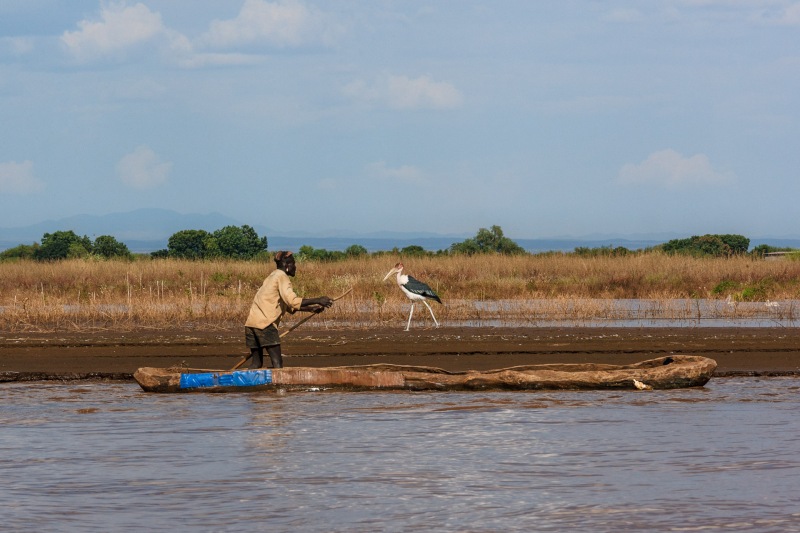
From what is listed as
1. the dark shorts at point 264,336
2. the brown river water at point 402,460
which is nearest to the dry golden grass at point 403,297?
the dark shorts at point 264,336

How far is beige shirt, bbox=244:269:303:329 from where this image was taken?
40.2ft

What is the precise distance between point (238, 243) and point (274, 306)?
32.6m

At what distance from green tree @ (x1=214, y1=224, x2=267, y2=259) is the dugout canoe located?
31160mm

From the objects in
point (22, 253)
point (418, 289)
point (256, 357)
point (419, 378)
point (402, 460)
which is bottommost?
point (402, 460)

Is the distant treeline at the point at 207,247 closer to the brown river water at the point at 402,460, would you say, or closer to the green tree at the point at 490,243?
the green tree at the point at 490,243

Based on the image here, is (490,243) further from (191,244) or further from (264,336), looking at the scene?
(264,336)

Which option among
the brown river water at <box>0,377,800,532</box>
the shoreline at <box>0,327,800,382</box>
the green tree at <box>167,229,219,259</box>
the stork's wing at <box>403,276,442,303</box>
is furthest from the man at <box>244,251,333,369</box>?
the green tree at <box>167,229,219,259</box>

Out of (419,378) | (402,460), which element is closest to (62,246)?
(419,378)

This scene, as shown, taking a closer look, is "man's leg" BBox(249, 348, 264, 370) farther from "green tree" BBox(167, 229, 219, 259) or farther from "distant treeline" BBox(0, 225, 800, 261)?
"green tree" BBox(167, 229, 219, 259)

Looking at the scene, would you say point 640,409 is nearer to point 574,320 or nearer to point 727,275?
point 574,320

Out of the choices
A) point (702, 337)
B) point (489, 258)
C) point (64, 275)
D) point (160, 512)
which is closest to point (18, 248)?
point (64, 275)

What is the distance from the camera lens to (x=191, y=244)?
1822 inches

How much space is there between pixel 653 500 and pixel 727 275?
75.8 ft

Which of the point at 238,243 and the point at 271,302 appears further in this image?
the point at 238,243
